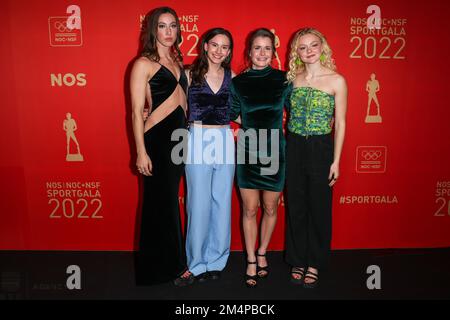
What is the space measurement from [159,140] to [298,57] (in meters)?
1.21

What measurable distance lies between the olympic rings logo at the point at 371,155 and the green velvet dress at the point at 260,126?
1006 millimetres

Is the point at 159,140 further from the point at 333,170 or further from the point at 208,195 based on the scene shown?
the point at 333,170

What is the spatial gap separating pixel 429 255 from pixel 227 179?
6.79 ft

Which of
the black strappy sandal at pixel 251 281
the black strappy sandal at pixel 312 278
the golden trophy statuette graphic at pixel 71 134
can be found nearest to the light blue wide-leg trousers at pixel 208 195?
the black strappy sandal at pixel 251 281

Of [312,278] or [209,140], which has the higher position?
[209,140]

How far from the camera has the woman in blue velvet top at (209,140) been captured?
2.81m

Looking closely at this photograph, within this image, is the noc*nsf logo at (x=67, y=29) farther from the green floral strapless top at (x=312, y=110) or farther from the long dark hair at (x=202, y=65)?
the green floral strapless top at (x=312, y=110)

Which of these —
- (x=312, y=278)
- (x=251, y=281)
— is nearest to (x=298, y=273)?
(x=312, y=278)

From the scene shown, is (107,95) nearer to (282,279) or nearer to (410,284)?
(282,279)

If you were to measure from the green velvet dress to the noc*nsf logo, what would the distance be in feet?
4.81

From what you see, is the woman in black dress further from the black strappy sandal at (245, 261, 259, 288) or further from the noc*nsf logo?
the noc*nsf logo

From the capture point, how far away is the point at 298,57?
294 centimetres

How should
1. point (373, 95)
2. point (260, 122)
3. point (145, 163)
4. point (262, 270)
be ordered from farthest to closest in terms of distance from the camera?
point (373, 95), point (262, 270), point (260, 122), point (145, 163)

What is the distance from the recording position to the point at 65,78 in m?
3.38
